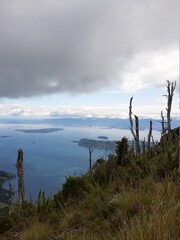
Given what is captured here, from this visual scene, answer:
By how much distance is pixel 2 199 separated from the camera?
373 feet

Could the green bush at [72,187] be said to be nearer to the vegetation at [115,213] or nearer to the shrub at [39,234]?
the vegetation at [115,213]

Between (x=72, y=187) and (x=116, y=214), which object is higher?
(x=116, y=214)

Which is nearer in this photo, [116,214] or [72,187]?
[116,214]

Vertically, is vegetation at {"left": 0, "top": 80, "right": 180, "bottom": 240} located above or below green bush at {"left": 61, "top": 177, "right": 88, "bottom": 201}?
above

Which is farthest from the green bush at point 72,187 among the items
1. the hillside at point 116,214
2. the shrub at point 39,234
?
the shrub at point 39,234

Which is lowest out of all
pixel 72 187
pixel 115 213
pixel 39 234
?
pixel 72 187

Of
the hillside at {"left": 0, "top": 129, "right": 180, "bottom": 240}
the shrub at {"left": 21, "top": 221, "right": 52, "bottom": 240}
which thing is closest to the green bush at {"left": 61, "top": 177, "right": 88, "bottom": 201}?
the hillside at {"left": 0, "top": 129, "right": 180, "bottom": 240}

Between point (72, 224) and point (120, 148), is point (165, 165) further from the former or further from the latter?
point (120, 148)

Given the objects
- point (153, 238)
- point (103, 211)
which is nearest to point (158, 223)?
point (153, 238)

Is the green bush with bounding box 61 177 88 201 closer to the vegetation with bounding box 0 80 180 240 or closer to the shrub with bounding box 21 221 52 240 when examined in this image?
the vegetation with bounding box 0 80 180 240

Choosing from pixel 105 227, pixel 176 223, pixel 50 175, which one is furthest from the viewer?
pixel 50 175

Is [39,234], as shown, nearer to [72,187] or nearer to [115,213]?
[115,213]

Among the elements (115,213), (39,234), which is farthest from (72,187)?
(115,213)

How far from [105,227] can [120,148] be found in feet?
27.1
